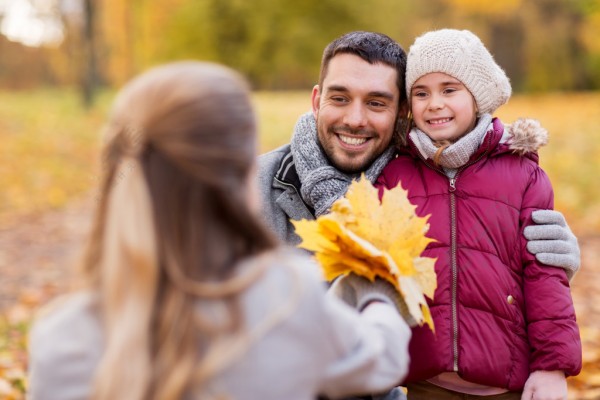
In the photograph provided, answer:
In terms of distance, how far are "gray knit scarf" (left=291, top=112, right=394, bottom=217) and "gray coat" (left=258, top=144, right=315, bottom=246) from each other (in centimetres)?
6

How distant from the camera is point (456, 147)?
7.79 feet

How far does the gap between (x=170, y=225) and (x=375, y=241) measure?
796mm

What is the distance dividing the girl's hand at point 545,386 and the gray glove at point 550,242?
38 centimetres

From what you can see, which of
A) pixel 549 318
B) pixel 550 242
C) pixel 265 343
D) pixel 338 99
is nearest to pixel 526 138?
pixel 550 242

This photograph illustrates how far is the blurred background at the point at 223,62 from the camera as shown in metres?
6.93

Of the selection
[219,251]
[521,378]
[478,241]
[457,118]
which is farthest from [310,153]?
[219,251]

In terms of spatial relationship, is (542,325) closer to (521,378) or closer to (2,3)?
(521,378)

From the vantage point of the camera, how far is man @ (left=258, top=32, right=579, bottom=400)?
2.69 metres

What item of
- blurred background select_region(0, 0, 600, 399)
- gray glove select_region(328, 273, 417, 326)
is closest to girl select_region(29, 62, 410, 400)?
gray glove select_region(328, 273, 417, 326)

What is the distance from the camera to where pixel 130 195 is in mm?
1408

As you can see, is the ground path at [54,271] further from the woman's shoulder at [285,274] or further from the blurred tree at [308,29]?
the blurred tree at [308,29]

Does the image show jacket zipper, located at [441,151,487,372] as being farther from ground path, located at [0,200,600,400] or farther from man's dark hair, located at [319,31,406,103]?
ground path, located at [0,200,600,400]

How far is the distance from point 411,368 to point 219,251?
1.20 m

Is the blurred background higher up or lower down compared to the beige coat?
higher up
